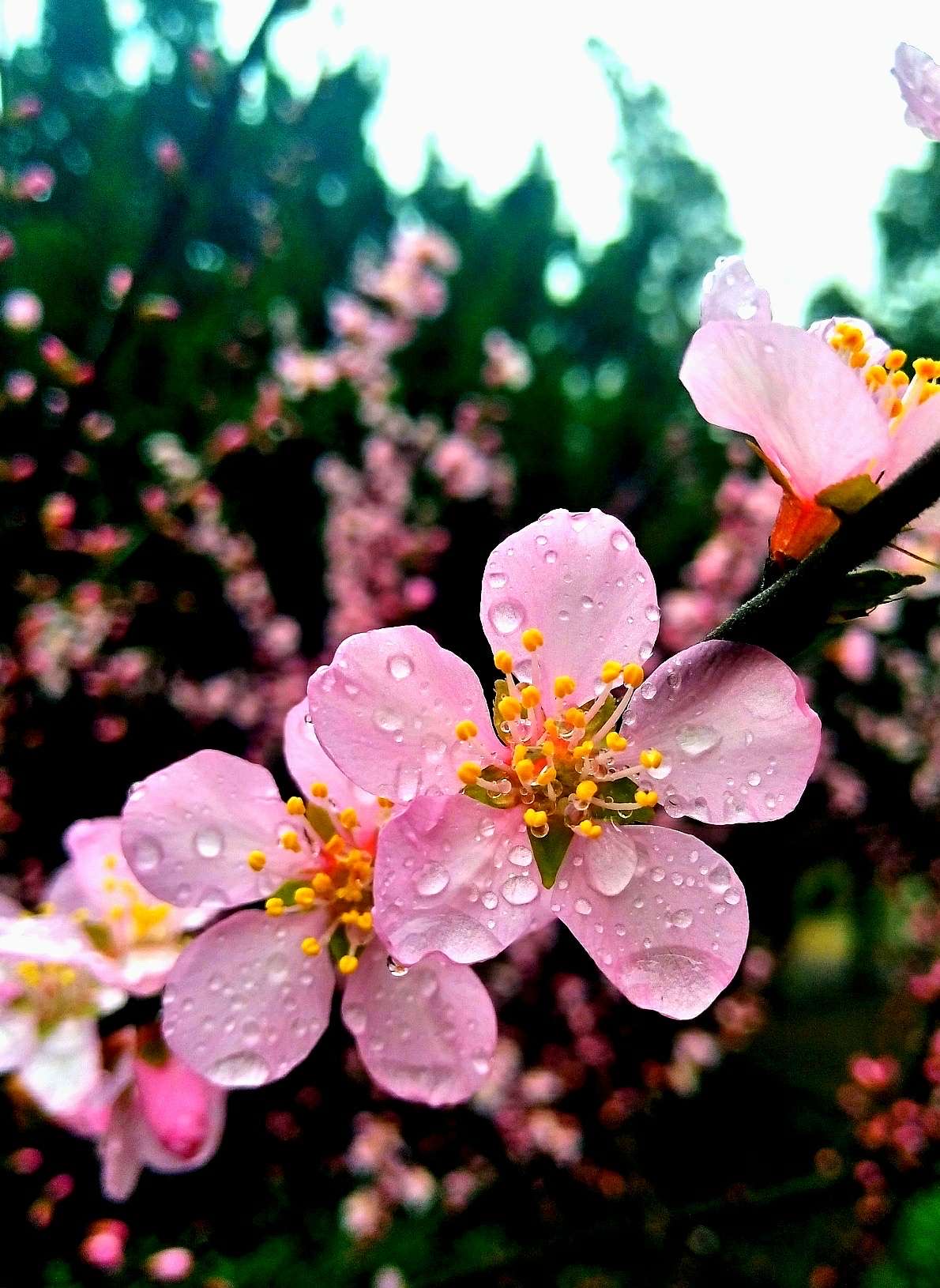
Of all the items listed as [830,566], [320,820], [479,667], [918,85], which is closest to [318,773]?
[320,820]

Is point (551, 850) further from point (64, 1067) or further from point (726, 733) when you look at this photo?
point (64, 1067)

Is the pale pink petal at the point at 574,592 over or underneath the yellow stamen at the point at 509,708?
over

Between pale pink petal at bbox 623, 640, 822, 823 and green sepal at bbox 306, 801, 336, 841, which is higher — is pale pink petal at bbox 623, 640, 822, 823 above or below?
→ above

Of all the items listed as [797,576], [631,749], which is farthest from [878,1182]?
[797,576]

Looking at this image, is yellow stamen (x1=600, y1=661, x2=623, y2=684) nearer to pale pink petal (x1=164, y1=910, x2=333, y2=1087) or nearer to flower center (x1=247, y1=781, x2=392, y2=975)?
flower center (x1=247, y1=781, x2=392, y2=975)

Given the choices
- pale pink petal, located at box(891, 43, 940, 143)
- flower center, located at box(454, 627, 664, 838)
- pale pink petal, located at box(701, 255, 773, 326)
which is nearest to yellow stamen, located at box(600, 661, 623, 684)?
flower center, located at box(454, 627, 664, 838)

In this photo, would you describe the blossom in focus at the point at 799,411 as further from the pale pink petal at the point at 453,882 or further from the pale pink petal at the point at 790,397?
the pale pink petal at the point at 453,882

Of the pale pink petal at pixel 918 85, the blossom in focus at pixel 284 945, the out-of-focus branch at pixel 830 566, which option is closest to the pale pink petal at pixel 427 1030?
the blossom in focus at pixel 284 945
